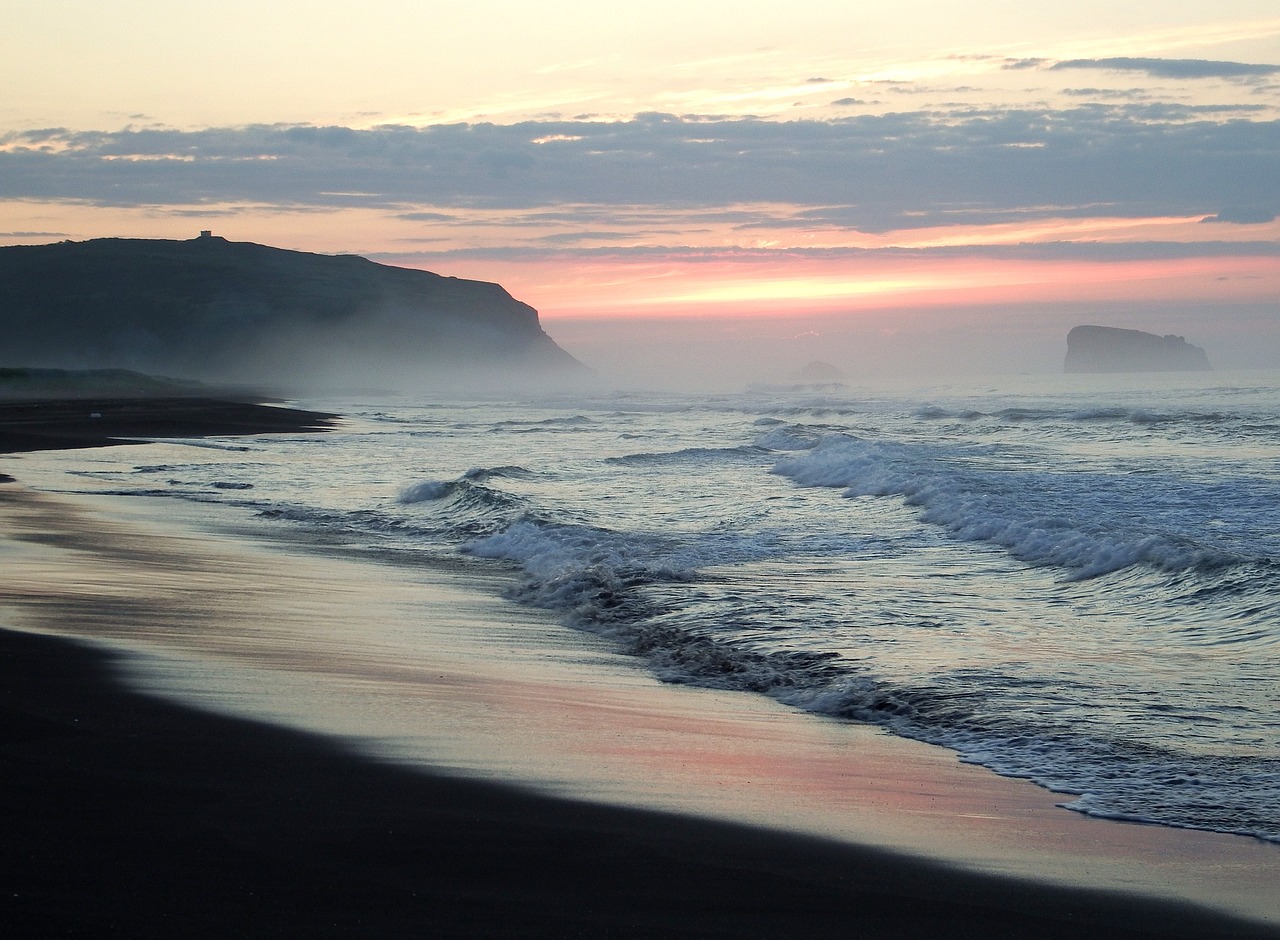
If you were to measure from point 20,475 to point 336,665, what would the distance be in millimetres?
15917

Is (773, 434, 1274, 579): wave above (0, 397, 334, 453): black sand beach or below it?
above

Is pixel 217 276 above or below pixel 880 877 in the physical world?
above

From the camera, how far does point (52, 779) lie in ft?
15.2

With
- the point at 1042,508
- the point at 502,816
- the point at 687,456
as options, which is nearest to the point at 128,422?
the point at 687,456

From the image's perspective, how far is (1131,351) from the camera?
18588 centimetres

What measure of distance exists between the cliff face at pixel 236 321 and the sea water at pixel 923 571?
4873 inches

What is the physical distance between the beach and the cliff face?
13850cm

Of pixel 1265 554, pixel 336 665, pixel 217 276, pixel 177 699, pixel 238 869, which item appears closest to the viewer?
pixel 238 869

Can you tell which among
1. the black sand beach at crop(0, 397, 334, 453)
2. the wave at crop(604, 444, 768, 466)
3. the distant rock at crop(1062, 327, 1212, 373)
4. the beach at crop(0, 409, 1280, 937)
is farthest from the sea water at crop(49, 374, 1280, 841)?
the distant rock at crop(1062, 327, 1212, 373)

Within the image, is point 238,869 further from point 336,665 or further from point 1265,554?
point 1265,554

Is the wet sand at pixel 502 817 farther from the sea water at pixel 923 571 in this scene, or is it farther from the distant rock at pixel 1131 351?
the distant rock at pixel 1131 351

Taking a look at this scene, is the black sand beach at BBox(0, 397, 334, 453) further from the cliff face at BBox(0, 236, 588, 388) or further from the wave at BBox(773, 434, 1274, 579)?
the cliff face at BBox(0, 236, 588, 388)

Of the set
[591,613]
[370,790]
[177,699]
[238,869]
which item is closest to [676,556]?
[591,613]

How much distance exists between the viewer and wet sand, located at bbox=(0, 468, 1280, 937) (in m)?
3.67
